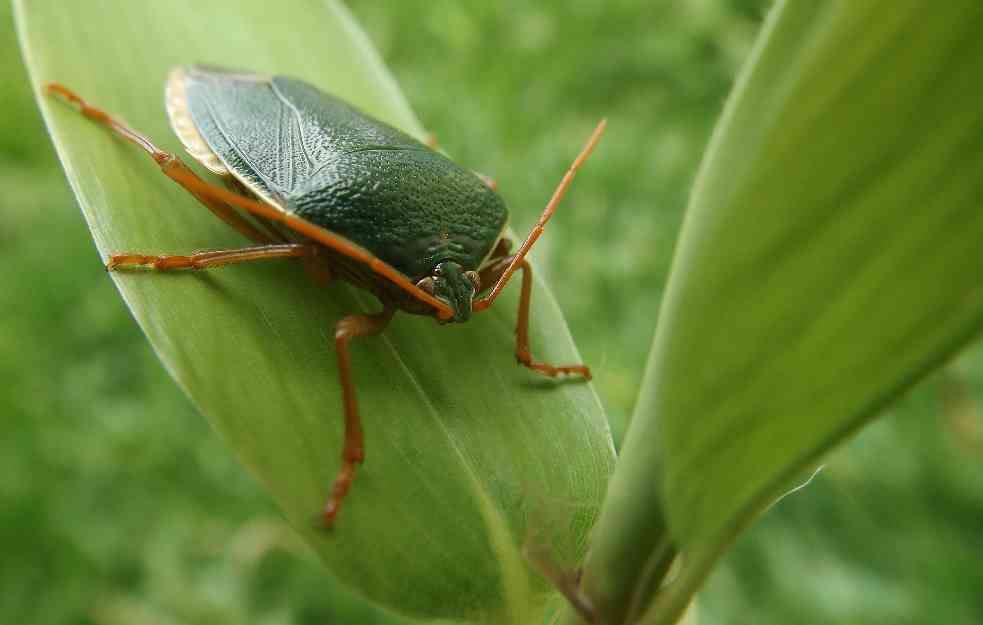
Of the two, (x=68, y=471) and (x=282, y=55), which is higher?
(x=282, y=55)

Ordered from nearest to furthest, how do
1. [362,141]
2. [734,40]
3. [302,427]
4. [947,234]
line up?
[947,234] → [302,427] → [362,141] → [734,40]

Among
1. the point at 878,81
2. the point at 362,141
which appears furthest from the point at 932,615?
the point at 878,81

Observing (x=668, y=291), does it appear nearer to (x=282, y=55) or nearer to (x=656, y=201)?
(x=282, y=55)

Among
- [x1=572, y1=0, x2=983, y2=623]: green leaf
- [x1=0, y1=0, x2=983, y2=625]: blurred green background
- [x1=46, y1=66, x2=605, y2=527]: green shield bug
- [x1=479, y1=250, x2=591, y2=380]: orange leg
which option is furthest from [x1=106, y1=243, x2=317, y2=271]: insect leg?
[x1=0, y1=0, x2=983, y2=625]: blurred green background

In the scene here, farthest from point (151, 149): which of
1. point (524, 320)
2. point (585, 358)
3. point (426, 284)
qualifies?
point (585, 358)

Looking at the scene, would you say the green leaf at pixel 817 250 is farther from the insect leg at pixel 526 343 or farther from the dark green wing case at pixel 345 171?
the dark green wing case at pixel 345 171

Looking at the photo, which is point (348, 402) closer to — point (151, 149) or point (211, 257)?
point (211, 257)

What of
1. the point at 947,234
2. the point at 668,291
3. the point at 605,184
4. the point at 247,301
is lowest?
the point at 605,184

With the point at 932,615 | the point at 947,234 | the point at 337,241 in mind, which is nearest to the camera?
the point at 947,234
